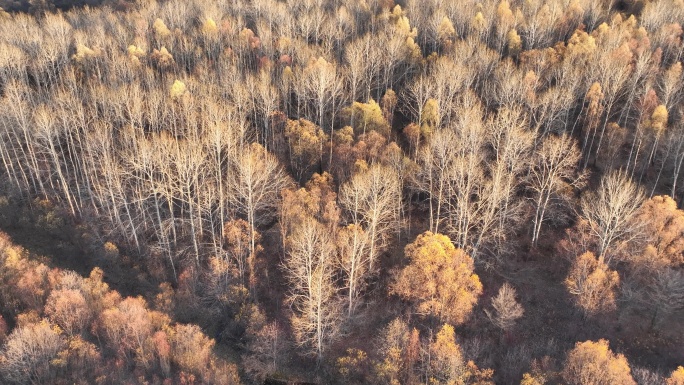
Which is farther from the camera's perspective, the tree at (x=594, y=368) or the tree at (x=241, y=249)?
the tree at (x=241, y=249)

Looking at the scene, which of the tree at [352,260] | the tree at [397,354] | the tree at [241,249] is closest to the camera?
the tree at [397,354]

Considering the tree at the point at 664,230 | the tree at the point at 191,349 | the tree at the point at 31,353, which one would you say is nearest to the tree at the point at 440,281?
the tree at the point at 664,230

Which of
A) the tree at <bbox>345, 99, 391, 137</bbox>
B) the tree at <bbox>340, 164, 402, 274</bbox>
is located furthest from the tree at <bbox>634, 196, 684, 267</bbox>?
the tree at <bbox>345, 99, 391, 137</bbox>

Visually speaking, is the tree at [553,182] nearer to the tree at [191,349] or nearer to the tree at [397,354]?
the tree at [397,354]

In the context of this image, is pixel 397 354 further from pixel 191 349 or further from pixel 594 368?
pixel 191 349

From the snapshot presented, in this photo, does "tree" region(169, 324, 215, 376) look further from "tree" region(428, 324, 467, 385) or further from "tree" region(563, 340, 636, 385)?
"tree" region(563, 340, 636, 385)

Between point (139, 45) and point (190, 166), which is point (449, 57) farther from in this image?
point (139, 45)
